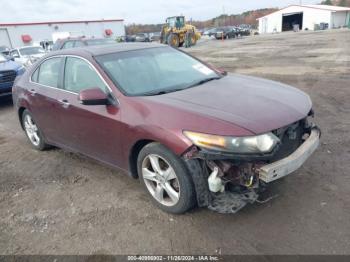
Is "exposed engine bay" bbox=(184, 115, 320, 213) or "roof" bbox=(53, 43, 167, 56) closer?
"exposed engine bay" bbox=(184, 115, 320, 213)

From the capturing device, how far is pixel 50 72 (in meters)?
4.49

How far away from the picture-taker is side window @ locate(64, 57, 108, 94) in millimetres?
3627

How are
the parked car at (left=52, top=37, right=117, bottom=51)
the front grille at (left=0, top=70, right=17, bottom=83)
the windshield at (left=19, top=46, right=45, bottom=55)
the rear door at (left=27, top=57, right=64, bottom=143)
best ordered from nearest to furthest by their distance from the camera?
1. the rear door at (left=27, top=57, right=64, bottom=143)
2. the front grille at (left=0, top=70, right=17, bottom=83)
3. the parked car at (left=52, top=37, right=117, bottom=51)
4. the windshield at (left=19, top=46, right=45, bottom=55)

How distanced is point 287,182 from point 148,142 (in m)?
1.63

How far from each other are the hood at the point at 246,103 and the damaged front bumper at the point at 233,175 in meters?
0.30

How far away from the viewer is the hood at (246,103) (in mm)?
2792

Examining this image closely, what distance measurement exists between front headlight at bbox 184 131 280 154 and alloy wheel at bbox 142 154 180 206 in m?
0.50

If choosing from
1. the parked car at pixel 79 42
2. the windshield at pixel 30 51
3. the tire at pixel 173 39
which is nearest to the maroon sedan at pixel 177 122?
the parked car at pixel 79 42

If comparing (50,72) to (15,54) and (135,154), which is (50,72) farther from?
(15,54)

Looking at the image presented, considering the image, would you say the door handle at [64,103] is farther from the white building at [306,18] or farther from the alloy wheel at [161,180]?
the white building at [306,18]

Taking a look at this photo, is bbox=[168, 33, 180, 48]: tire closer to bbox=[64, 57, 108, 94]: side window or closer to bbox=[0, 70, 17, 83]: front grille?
bbox=[0, 70, 17, 83]: front grille

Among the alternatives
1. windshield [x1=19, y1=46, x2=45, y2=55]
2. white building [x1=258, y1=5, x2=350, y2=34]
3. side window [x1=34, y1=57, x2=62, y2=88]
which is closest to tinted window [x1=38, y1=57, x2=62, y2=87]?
side window [x1=34, y1=57, x2=62, y2=88]

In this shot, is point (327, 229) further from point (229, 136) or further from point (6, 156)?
point (6, 156)

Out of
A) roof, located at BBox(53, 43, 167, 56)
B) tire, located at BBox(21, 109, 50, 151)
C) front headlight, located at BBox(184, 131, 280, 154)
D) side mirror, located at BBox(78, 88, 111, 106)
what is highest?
roof, located at BBox(53, 43, 167, 56)
